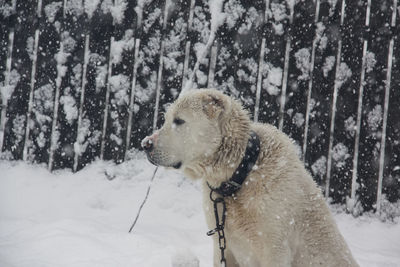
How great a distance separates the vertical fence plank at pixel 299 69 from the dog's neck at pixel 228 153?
1613mm

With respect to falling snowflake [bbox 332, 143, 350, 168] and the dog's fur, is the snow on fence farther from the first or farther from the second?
the dog's fur

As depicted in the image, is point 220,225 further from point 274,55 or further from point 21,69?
point 21,69

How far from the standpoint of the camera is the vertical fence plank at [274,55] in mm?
3885

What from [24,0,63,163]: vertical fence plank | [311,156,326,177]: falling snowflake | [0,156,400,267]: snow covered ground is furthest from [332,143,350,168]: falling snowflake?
[24,0,63,163]: vertical fence plank

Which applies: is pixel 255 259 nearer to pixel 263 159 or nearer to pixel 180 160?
pixel 263 159

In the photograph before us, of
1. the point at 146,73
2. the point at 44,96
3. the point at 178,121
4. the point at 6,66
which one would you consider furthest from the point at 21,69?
the point at 178,121

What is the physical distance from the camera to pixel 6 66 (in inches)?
163

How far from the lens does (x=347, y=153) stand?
12.6ft

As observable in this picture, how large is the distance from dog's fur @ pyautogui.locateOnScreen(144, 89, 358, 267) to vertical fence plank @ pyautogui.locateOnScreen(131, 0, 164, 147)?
1570 mm

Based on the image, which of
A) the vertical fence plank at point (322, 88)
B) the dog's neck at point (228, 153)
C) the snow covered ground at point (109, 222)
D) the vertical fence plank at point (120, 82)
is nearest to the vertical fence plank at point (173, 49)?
the vertical fence plank at point (120, 82)

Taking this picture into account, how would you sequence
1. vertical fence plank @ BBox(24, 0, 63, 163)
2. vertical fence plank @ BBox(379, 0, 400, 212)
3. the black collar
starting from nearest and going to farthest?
the black collar → vertical fence plank @ BBox(379, 0, 400, 212) → vertical fence plank @ BBox(24, 0, 63, 163)

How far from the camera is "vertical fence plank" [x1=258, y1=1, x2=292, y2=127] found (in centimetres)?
388

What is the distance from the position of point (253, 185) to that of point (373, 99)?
7.33ft

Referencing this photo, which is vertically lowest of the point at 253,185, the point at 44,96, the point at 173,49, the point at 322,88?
the point at 253,185
